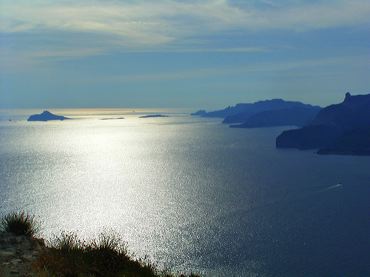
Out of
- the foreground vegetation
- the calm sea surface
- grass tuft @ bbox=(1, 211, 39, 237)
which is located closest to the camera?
the foreground vegetation

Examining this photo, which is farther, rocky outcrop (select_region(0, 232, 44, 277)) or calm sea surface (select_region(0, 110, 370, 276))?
calm sea surface (select_region(0, 110, 370, 276))

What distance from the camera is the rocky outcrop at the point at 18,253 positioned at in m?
13.0

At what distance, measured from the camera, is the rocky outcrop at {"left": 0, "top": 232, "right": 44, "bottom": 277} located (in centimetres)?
1300

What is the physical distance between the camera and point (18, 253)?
1527 cm

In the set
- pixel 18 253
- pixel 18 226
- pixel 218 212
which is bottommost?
pixel 218 212

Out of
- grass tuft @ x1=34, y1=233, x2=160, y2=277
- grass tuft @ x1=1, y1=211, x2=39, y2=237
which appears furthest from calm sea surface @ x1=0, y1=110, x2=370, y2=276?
grass tuft @ x1=34, y1=233, x2=160, y2=277

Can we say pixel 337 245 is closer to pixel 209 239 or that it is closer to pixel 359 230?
pixel 359 230

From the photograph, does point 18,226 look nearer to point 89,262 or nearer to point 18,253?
point 18,253

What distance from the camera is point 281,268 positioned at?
253ft

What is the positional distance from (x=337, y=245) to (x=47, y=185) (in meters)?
106

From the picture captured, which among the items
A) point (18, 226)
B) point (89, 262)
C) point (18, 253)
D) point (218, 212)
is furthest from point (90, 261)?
point (218, 212)

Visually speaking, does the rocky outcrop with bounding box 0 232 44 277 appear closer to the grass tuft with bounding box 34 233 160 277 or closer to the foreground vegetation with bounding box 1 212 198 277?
the foreground vegetation with bounding box 1 212 198 277

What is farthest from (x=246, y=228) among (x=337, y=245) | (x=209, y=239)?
(x=337, y=245)

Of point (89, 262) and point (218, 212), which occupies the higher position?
point (89, 262)
